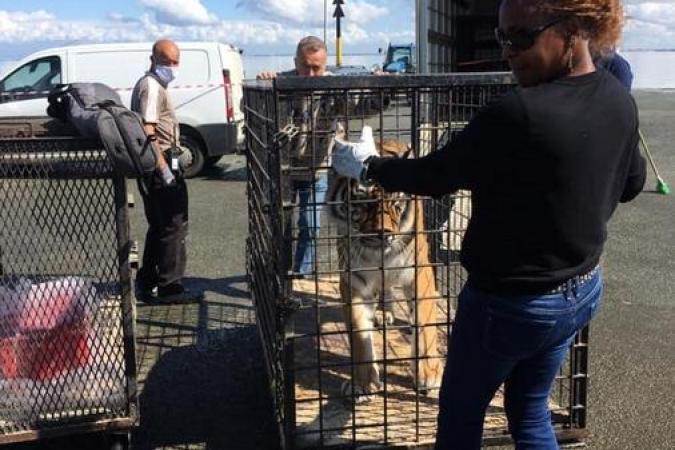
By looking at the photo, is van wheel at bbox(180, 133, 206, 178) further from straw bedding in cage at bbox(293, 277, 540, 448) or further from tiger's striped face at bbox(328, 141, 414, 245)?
tiger's striped face at bbox(328, 141, 414, 245)

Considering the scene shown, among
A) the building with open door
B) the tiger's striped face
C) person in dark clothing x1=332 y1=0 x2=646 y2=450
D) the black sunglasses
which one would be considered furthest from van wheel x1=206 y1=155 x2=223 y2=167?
the black sunglasses

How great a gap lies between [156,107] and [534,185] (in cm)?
385

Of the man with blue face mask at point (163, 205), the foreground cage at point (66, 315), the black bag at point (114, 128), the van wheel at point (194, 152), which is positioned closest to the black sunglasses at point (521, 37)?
the black bag at point (114, 128)

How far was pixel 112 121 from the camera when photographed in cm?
288

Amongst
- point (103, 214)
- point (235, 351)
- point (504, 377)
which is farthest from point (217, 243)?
point (504, 377)

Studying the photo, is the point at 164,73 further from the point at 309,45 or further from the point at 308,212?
the point at 308,212

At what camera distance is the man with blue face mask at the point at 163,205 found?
207 inches

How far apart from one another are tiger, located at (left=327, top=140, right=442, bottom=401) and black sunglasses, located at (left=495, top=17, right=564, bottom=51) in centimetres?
102

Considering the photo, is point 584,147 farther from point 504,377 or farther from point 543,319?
point 504,377

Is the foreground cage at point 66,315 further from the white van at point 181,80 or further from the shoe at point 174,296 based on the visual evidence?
the white van at point 181,80

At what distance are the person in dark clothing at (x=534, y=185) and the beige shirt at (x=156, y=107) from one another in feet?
11.0

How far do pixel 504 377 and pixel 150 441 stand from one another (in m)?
1.92

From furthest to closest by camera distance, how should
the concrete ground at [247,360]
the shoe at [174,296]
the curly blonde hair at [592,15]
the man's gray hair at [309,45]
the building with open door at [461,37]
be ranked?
1. the building with open door at [461,37]
2. the shoe at [174,296]
3. the man's gray hair at [309,45]
4. the concrete ground at [247,360]
5. the curly blonde hair at [592,15]

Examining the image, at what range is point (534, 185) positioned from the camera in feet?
6.51
